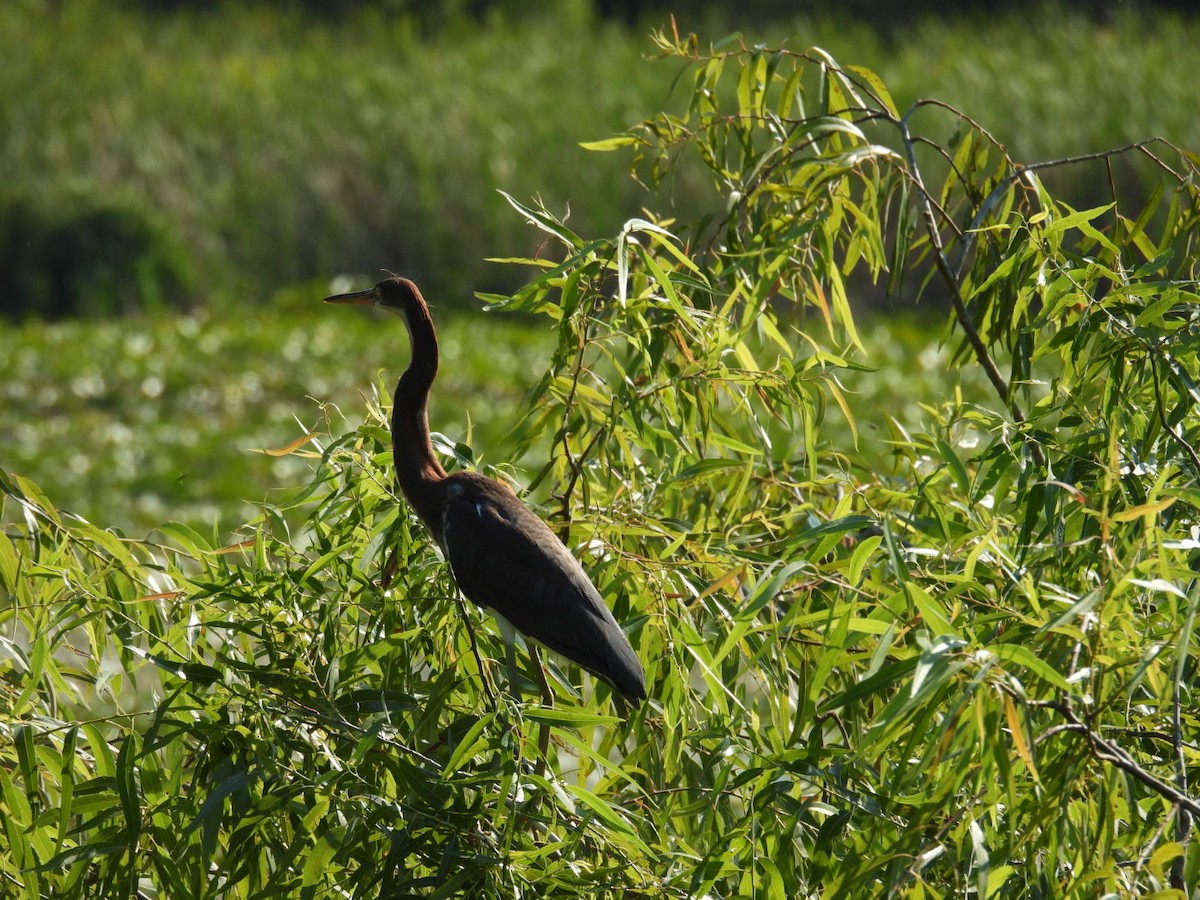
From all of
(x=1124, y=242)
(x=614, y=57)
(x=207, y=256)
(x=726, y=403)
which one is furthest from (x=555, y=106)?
(x=1124, y=242)

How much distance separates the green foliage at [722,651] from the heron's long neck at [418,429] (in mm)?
50

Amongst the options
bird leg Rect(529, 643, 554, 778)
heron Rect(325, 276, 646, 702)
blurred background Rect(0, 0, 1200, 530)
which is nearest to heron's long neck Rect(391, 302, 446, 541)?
heron Rect(325, 276, 646, 702)

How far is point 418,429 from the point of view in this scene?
8.83 feet

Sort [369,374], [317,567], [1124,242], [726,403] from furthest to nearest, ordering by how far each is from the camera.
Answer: [369,374] < [726,403] < [1124,242] < [317,567]

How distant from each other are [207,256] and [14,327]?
1464 millimetres

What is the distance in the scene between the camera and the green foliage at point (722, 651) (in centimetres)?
195

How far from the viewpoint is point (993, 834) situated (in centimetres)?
214

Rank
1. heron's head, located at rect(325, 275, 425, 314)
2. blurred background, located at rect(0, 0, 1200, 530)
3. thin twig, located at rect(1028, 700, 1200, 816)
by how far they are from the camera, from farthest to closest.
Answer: blurred background, located at rect(0, 0, 1200, 530)
heron's head, located at rect(325, 275, 425, 314)
thin twig, located at rect(1028, 700, 1200, 816)

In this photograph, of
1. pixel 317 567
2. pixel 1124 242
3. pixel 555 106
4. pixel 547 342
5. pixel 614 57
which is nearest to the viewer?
pixel 317 567

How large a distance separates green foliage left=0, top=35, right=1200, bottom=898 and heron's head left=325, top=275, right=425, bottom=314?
0.75ft

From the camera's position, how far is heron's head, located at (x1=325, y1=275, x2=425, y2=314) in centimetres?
281

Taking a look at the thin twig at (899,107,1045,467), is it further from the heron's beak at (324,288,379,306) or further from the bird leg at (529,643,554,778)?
the heron's beak at (324,288,379,306)

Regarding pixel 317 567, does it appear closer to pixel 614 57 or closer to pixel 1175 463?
pixel 1175 463

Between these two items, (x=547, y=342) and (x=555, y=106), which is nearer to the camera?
(x=547, y=342)
